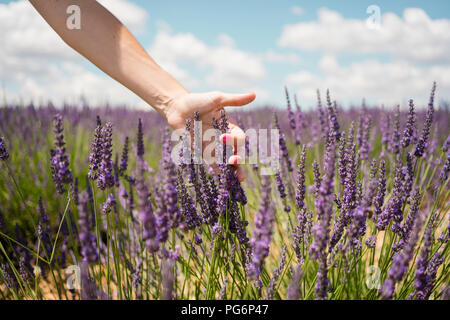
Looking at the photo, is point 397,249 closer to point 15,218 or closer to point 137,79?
point 137,79

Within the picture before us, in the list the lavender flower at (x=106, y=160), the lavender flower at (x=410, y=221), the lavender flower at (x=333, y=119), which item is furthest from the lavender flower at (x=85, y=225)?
the lavender flower at (x=333, y=119)

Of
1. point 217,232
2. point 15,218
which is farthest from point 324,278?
point 15,218

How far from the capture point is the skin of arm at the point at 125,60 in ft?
5.65

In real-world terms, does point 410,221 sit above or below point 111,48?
below

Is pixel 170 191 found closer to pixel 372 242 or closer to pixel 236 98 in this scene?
pixel 236 98

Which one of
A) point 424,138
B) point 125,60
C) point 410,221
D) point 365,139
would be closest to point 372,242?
point 410,221

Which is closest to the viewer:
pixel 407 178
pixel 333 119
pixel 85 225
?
pixel 85 225

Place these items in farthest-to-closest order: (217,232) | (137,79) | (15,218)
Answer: (15,218) < (137,79) < (217,232)

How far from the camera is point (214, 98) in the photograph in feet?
5.68

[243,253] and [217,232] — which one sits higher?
[217,232]

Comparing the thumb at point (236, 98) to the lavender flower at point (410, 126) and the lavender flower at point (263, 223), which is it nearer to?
the lavender flower at point (410, 126)

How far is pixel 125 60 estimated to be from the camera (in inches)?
69.5

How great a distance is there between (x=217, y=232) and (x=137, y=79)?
996 mm

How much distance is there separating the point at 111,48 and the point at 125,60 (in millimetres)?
100
